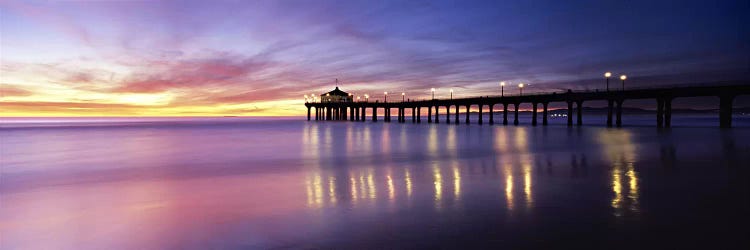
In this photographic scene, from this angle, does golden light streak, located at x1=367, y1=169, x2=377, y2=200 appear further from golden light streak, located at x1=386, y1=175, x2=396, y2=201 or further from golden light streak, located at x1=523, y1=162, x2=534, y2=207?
golden light streak, located at x1=523, y1=162, x2=534, y2=207

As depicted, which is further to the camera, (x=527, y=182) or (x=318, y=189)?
(x=527, y=182)

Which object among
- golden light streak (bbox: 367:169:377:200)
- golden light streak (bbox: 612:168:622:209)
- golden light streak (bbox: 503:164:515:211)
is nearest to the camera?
golden light streak (bbox: 612:168:622:209)

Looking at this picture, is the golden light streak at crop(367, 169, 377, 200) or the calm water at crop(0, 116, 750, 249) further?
the golden light streak at crop(367, 169, 377, 200)

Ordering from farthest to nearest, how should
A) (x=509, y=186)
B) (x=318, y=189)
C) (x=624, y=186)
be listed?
(x=318, y=189), (x=509, y=186), (x=624, y=186)

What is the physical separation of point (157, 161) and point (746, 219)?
22.0 metres

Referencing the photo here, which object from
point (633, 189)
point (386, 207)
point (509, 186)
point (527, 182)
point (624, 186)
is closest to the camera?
point (386, 207)

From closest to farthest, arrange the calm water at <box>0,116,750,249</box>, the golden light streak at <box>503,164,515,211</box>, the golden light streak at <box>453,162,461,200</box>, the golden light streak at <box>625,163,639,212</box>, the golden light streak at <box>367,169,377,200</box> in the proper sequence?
the calm water at <box>0,116,750,249</box>
the golden light streak at <box>625,163,639,212</box>
the golden light streak at <box>503,164,515,211</box>
the golden light streak at <box>453,162,461,200</box>
the golden light streak at <box>367,169,377,200</box>

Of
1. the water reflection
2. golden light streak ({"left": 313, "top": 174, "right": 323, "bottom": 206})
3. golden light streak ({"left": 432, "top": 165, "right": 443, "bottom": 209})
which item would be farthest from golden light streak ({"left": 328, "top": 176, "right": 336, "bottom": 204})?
the water reflection

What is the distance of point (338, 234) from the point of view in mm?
7402

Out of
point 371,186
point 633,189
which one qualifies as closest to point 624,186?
point 633,189

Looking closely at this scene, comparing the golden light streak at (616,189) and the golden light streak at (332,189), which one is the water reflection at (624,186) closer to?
the golden light streak at (616,189)

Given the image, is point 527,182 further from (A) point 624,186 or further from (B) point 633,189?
(B) point 633,189

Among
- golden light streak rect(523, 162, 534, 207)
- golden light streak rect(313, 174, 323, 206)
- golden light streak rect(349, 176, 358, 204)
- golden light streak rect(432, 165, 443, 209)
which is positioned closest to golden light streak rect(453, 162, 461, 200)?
golden light streak rect(432, 165, 443, 209)

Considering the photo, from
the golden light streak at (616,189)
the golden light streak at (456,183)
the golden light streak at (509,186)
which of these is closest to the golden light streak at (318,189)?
the golden light streak at (456,183)
